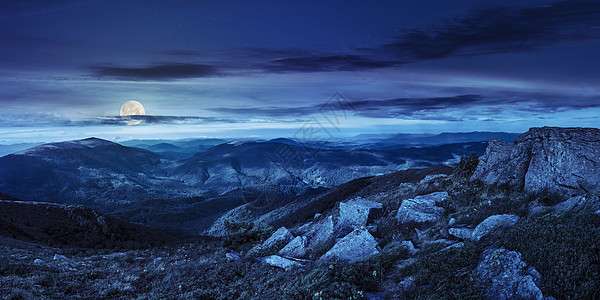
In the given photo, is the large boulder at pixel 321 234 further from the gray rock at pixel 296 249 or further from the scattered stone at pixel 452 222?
the scattered stone at pixel 452 222

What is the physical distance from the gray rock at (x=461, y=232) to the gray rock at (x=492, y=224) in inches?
12.3

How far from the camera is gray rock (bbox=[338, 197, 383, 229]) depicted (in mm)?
14188

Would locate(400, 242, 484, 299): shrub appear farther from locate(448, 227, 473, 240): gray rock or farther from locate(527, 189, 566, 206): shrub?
locate(527, 189, 566, 206): shrub

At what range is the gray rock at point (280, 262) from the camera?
10.8m

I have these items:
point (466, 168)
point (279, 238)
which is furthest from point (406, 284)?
point (466, 168)

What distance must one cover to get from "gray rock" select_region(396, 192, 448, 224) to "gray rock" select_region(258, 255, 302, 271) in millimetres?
5227

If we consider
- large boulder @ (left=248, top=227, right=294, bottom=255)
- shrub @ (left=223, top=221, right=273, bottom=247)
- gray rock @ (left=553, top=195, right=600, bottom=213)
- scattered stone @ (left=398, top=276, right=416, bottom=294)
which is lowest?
shrub @ (left=223, top=221, right=273, bottom=247)

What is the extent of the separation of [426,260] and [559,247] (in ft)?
9.83

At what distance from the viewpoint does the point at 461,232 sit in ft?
32.3

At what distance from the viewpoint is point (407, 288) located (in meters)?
7.42

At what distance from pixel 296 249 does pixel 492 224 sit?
24.8 ft

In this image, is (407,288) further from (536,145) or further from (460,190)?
(536,145)

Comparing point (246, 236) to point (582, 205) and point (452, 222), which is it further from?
point (582, 205)

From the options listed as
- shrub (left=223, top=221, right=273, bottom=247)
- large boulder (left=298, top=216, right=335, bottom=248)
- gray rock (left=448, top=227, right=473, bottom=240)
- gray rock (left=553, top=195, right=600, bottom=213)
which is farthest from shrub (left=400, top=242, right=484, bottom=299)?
shrub (left=223, top=221, right=273, bottom=247)
